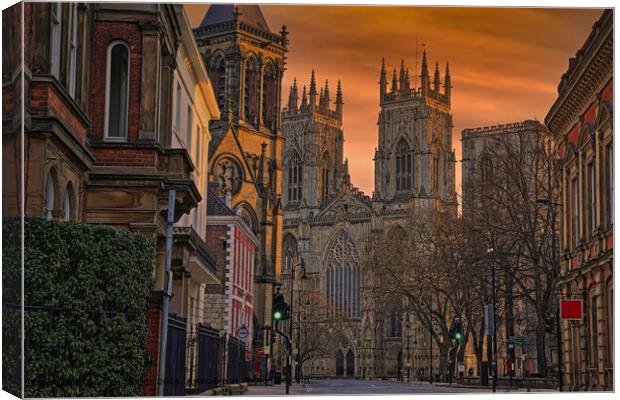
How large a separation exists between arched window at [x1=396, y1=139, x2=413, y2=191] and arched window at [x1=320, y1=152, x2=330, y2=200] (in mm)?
10834

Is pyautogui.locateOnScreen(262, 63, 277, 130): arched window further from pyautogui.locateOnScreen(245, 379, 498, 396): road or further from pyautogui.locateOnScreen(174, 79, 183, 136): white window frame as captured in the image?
pyautogui.locateOnScreen(174, 79, 183, 136): white window frame

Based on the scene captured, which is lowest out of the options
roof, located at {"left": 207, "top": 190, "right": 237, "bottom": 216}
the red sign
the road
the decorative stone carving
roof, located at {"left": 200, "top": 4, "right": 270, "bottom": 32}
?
the road

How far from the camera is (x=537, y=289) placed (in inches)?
1882

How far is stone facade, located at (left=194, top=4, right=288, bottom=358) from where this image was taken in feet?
281

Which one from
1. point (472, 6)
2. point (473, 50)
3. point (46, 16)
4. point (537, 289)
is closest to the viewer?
point (46, 16)

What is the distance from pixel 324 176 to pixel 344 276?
622 inches

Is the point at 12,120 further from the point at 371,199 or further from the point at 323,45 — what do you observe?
the point at 371,199

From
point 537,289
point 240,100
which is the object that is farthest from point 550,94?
point 240,100

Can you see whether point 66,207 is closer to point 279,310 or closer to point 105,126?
point 105,126

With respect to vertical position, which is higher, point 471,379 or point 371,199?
point 371,199

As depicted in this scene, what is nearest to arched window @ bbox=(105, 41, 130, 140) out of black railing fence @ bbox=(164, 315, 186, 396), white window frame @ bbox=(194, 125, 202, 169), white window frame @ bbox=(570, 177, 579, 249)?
black railing fence @ bbox=(164, 315, 186, 396)

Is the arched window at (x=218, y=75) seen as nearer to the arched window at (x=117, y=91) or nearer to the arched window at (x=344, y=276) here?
the arched window at (x=344, y=276)

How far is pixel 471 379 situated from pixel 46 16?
4431cm

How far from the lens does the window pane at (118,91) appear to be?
26.6 metres
